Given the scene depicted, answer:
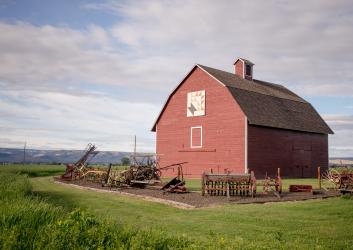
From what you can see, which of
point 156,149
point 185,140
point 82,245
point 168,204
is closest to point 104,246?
point 82,245

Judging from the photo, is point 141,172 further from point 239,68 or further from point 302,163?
point 239,68

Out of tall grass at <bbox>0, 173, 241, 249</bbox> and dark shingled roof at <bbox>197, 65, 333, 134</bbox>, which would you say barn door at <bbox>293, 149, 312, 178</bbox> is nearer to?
dark shingled roof at <bbox>197, 65, 333, 134</bbox>

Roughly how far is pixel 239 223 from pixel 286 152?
28411 millimetres

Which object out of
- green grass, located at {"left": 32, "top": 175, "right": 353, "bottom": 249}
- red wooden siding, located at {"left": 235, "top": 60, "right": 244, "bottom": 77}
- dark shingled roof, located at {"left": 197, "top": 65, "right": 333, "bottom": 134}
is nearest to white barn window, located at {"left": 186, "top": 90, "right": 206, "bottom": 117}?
dark shingled roof, located at {"left": 197, "top": 65, "right": 333, "bottom": 134}

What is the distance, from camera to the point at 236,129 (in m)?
36.7

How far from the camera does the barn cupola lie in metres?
45.5

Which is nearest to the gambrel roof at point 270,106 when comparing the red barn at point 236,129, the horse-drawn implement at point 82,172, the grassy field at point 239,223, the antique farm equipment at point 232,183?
the red barn at point 236,129

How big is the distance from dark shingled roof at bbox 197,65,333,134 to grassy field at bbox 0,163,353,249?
19.7 metres

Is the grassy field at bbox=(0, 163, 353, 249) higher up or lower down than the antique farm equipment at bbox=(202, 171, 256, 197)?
lower down

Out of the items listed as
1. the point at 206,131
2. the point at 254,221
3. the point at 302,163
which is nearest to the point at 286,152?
the point at 302,163

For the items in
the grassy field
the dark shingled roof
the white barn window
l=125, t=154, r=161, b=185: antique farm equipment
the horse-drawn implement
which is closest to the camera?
the grassy field

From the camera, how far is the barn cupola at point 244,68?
45531mm

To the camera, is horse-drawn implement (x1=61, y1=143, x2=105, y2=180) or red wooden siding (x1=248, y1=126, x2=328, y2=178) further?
red wooden siding (x1=248, y1=126, x2=328, y2=178)

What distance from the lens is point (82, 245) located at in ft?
25.6
